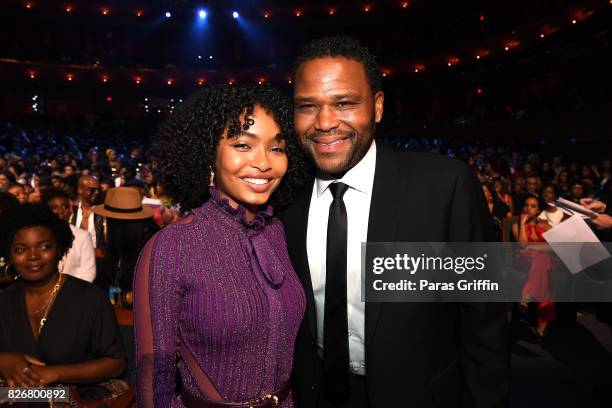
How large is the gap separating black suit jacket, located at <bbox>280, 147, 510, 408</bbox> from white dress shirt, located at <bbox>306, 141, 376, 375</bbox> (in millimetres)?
67

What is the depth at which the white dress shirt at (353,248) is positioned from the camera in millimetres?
1766

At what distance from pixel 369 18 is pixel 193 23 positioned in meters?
8.72

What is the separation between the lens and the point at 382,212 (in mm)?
1733

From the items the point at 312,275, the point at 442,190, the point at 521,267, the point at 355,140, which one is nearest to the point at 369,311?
the point at 312,275

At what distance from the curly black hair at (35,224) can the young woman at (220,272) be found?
3.66 feet

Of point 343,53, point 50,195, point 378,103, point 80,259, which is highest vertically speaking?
point 343,53

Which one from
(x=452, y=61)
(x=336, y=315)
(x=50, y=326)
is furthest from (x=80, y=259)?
(x=452, y=61)

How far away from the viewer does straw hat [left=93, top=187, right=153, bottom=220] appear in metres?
4.11

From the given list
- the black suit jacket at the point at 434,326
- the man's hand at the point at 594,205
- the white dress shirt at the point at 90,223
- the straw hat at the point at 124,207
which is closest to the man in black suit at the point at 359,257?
the black suit jacket at the point at 434,326

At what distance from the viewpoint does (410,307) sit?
1668mm

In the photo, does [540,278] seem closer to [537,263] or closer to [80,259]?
[537,263]

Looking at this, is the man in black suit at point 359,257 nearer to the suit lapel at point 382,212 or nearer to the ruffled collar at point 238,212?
the suit lapel at point 382,212

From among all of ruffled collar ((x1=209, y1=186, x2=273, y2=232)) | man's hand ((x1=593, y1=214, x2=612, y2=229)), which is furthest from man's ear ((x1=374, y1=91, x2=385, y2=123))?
man's hand ((x1=593, y1=214, x2=612, y2=229))

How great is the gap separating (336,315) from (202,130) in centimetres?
75
